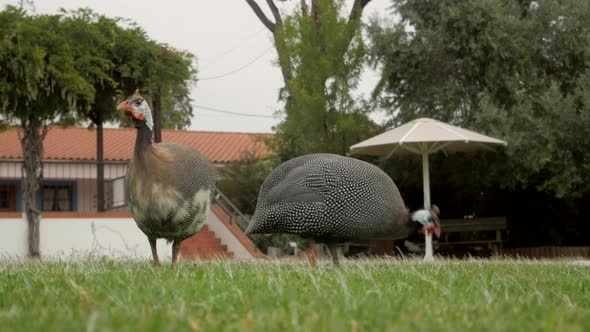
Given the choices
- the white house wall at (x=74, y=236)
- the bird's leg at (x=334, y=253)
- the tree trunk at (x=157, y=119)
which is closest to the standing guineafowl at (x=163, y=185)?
the bird's leg at (x=334, y=253)

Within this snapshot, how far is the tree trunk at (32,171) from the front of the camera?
15.7 meters

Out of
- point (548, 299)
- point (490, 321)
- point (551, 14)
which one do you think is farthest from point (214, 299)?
point (551, 14)

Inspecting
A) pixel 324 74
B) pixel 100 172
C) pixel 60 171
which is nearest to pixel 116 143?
pixel 60 171

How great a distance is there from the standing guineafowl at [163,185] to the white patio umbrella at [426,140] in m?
6.88

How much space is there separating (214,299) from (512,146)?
12.3m

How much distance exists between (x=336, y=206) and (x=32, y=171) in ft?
36.6

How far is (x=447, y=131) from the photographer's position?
45.1 ft

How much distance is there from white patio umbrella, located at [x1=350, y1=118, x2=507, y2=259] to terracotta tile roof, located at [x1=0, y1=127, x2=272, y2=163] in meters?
8.13

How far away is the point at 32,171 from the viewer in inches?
631

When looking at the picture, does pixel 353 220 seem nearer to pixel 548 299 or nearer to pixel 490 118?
pixel 548 299

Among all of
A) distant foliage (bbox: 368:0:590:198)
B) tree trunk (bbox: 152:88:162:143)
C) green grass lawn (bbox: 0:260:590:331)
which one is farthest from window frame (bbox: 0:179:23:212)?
green grass lawn (bbox: 0:260:590:331)

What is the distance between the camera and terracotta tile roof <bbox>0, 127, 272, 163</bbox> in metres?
24.3

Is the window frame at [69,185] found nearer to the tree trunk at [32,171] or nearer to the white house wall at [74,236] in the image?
the tree trunk at [32,171]

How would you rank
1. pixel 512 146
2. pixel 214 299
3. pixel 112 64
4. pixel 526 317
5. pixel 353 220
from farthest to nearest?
1. pixel 112 64
2. pixel 512 146
3. pixel 353 220
4. pixel 214 299
5. pixel 526 317
